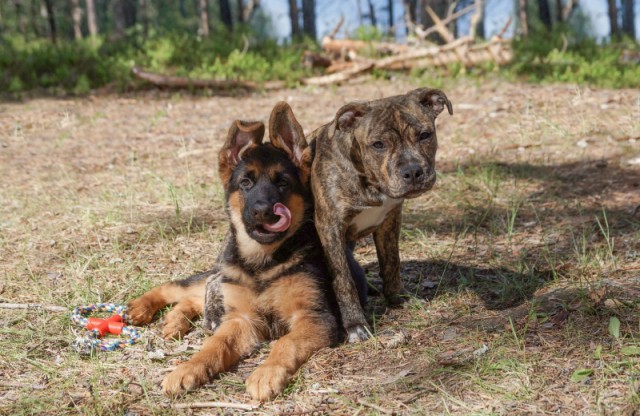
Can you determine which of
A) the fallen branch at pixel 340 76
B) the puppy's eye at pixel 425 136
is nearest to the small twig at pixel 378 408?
the puppy's eye at pixel 425 136

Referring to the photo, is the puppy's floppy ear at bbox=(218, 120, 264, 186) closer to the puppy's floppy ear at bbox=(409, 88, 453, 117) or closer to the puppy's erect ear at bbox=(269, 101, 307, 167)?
the puppy's erect ear at bbox=(269, 101, 307, 167)

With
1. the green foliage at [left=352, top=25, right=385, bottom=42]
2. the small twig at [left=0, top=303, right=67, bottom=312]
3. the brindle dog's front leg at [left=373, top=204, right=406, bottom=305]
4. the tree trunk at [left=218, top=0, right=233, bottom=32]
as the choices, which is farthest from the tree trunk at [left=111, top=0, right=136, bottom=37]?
the brindle dog's front leg at [left=373, top=204, right=406, bottom=305]

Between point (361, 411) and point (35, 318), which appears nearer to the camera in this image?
point (361, 411)

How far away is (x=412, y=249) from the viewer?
6539mm

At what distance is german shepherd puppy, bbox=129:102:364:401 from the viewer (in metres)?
4.40

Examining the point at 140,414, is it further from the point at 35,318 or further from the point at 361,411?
the point at 35,318

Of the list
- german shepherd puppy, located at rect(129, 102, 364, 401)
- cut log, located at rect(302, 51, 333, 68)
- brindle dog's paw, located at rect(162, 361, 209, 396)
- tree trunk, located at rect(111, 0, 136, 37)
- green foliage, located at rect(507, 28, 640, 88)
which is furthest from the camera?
tree trunk, located at rect(111, 0, 136, 37)

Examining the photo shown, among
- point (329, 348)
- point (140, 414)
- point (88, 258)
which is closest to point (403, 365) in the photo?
point (329, 348)

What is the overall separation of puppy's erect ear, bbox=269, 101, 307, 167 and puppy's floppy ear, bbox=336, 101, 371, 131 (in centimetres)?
30

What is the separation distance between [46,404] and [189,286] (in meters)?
1.74

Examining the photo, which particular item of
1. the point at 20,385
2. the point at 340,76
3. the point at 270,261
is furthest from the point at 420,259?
the point at 340,76

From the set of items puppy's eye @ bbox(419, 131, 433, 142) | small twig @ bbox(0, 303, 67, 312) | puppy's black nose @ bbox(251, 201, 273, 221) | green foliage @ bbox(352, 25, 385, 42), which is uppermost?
green foliage @ bbox(352, 25, 385, 42)

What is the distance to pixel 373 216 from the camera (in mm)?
4855

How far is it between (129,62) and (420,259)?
1084 cm
